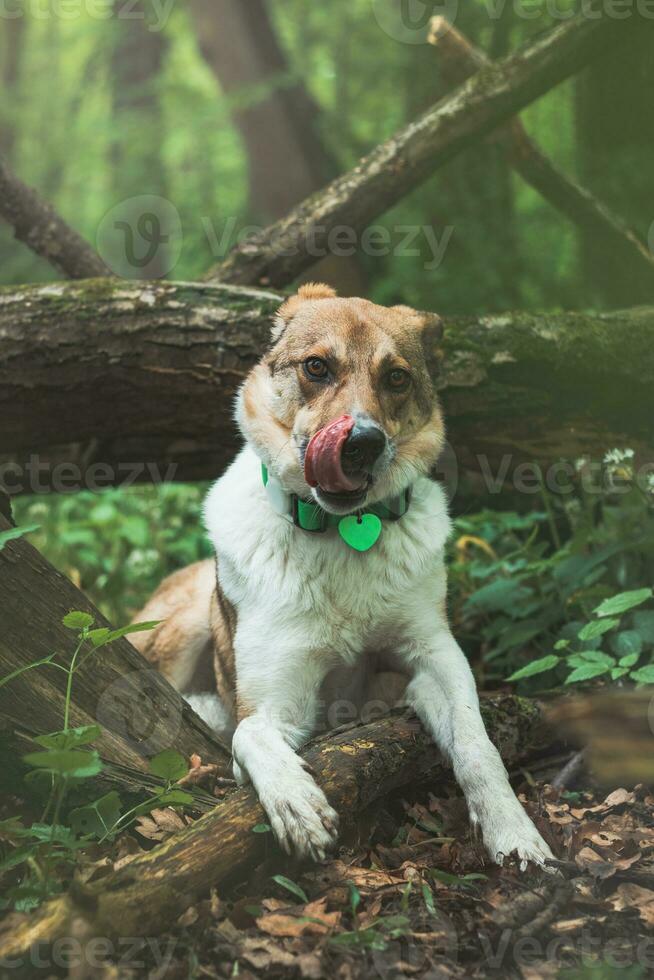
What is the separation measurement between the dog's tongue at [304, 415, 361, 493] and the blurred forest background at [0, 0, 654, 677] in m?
1.30

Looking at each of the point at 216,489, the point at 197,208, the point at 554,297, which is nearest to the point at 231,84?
the point at 197,208

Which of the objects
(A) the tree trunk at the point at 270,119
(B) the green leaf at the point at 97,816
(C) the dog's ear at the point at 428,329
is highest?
(A) the tree trunk at the point at 270,119

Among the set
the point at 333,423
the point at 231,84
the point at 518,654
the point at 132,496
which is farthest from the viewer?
the point at 231,84

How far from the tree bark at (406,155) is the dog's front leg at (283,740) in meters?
2.51

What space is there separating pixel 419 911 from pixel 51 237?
13.9 feet

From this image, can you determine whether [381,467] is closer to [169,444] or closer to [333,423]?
[333,423]

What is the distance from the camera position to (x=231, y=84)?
10.5 m

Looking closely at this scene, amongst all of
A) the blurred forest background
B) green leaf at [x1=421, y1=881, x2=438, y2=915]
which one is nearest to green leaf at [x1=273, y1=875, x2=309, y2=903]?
green leaf at [x1=421, y1=881, x2=438, y2=915]

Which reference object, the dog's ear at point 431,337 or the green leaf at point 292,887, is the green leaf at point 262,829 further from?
the dog's ear at point 431,337

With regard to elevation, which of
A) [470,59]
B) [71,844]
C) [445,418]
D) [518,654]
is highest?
[470,59]

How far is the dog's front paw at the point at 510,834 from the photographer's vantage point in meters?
2.65

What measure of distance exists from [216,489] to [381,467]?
0.91 metres

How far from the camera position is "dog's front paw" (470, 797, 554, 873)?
265cm

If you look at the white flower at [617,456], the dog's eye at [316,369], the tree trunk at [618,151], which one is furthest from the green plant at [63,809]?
the tree trunk at [618,151]
